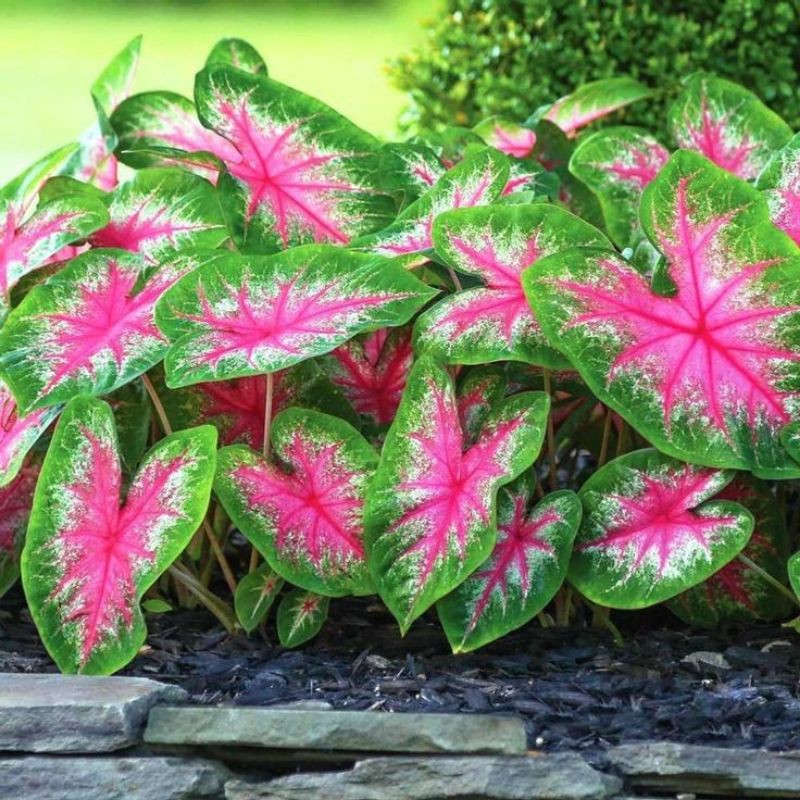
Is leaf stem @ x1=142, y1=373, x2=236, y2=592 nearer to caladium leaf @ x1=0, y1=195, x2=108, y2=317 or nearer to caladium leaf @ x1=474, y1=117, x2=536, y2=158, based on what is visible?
caladium leaf @ x1=0, y1=195, x2=108, y2=317

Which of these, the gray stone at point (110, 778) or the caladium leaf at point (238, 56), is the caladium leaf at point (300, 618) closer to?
the gray stone at point (110, 778)

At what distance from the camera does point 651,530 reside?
5.69 ft

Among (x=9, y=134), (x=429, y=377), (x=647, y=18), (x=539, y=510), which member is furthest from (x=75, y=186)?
(x=9, y=134)

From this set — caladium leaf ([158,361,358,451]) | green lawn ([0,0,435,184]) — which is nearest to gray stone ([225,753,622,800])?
caladium leaf ([158,361,358,451])

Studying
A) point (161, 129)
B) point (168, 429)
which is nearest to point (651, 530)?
point (168, 429)

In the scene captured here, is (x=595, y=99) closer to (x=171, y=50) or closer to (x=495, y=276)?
(x=495, y=276)

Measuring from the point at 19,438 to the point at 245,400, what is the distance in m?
0.31

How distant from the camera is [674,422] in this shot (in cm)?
169

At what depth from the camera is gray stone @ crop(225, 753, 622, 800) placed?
1497mm

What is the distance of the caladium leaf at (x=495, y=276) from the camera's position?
174 centimetres

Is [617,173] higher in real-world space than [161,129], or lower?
lower

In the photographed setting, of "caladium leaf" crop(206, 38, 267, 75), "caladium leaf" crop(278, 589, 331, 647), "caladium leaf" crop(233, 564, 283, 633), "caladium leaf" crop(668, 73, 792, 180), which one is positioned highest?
"caladium leaf" crop(206, 38, 267, 75)

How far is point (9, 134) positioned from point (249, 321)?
362 inches

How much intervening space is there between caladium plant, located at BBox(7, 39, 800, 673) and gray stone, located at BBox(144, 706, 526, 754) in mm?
149
